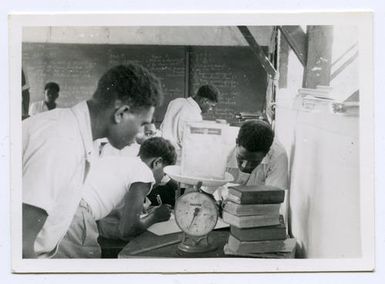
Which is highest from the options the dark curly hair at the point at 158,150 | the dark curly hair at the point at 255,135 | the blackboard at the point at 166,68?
the blackboard at the point at 166,68

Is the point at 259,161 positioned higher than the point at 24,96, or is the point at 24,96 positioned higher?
Answer: the point at 24,96

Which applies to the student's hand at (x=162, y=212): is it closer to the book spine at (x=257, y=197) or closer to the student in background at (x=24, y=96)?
the book spine at (x=257, y=197)

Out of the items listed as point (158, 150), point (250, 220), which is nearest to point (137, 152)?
point (158, 150)

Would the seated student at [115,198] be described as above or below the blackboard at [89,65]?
below

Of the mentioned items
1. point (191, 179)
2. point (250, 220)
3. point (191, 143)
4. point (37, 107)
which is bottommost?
point (250, 220)

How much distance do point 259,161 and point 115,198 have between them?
45 centimetres

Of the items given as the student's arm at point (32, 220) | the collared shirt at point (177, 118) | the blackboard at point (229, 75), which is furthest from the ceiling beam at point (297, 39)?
the student's arm at point (32, 220)

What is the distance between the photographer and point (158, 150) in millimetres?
1538

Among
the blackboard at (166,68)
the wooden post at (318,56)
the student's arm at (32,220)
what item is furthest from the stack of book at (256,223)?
the student's arm at (32,220)

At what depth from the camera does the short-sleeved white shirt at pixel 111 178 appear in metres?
1.54

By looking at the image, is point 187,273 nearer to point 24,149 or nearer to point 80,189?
point 80,189

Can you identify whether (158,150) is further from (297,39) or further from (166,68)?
(297,39)

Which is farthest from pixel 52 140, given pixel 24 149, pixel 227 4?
pixel 227 4

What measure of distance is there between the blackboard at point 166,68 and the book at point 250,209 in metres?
0.25
